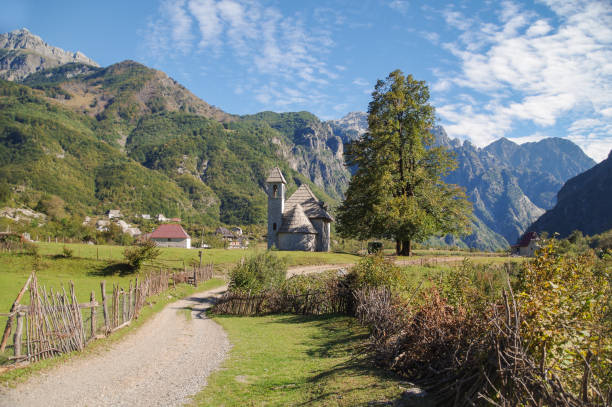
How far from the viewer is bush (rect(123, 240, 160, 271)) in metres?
33.4

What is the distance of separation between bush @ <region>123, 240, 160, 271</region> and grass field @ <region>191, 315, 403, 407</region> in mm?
20462

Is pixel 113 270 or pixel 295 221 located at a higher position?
pixel 295 221

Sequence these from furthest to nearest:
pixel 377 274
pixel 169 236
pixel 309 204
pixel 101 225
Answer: pixel 101 225 → pixel 169 236 → pixel 309 204 → pixel 377 274

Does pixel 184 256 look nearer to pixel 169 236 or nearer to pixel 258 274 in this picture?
pixel 258 274

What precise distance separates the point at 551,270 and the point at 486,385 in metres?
2.20

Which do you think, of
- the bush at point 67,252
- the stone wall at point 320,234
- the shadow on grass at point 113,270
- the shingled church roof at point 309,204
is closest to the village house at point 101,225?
the bush at point 67,252

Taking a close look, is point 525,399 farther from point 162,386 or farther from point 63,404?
point 63,404

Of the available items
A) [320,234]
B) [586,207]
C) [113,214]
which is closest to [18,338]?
[320,234]

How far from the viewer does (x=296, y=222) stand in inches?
1705

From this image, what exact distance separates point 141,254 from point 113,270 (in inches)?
134

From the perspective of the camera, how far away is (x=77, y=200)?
445 ft

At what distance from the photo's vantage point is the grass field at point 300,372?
7387mm

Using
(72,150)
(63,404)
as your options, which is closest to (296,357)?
(63,404)

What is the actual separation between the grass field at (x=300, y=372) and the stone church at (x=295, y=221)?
26.3m
